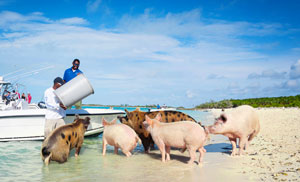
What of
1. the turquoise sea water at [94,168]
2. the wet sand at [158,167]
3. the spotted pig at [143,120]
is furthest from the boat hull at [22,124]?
the spotted pig at [143,120]

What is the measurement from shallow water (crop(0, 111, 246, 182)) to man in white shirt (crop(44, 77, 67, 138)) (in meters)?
1.03

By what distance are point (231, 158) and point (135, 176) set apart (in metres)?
2.95

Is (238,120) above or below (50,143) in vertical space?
above

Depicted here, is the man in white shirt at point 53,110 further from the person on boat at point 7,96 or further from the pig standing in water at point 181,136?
the person on boat at point 7,96

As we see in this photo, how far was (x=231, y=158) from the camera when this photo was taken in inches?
291

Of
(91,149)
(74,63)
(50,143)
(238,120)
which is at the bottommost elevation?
(91,149)

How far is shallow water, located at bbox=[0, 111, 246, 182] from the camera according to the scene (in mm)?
5871

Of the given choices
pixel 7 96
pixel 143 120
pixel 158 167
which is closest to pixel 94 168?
pixel 158 167

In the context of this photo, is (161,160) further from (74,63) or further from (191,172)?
(74,63)

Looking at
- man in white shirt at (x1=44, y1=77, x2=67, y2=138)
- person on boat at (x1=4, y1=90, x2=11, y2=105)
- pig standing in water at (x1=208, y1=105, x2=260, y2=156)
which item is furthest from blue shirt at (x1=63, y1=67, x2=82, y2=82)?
person on boat at (x1=4, y1=90, x2=11, y2=105)

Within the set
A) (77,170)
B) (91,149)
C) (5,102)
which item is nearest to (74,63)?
(91,149)

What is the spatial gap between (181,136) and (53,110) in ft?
12.6

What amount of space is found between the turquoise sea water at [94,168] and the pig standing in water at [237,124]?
1.34 metres

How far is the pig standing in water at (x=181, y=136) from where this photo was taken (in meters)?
6.39
